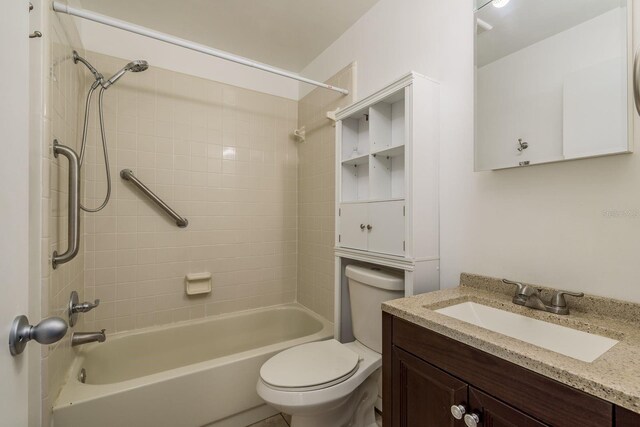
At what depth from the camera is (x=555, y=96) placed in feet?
3.08

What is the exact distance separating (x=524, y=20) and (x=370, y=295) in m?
1.26

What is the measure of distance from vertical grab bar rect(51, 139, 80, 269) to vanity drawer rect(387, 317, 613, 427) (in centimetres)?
141

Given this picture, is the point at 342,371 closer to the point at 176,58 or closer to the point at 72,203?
the point at 72,203

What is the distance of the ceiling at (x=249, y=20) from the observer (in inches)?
66.5

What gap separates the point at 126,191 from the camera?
1.90 m

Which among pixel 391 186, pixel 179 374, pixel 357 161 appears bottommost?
pixel 179 374

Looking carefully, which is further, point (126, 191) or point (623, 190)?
point (126, 191)

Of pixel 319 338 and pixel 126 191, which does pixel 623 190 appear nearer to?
pixel 319 338

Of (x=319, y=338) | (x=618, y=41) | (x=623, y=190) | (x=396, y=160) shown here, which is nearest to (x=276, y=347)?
(x=319, y=338)

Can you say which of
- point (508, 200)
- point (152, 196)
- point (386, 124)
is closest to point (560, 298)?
point (508, 200)

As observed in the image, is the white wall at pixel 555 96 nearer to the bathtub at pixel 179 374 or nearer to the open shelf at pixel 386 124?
the open shelf at pixel 386 124

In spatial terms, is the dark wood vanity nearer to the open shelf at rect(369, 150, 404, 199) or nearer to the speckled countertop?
the speckled countertop

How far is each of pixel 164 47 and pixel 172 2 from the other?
400mm

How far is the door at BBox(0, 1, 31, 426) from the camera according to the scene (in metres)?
0.46
